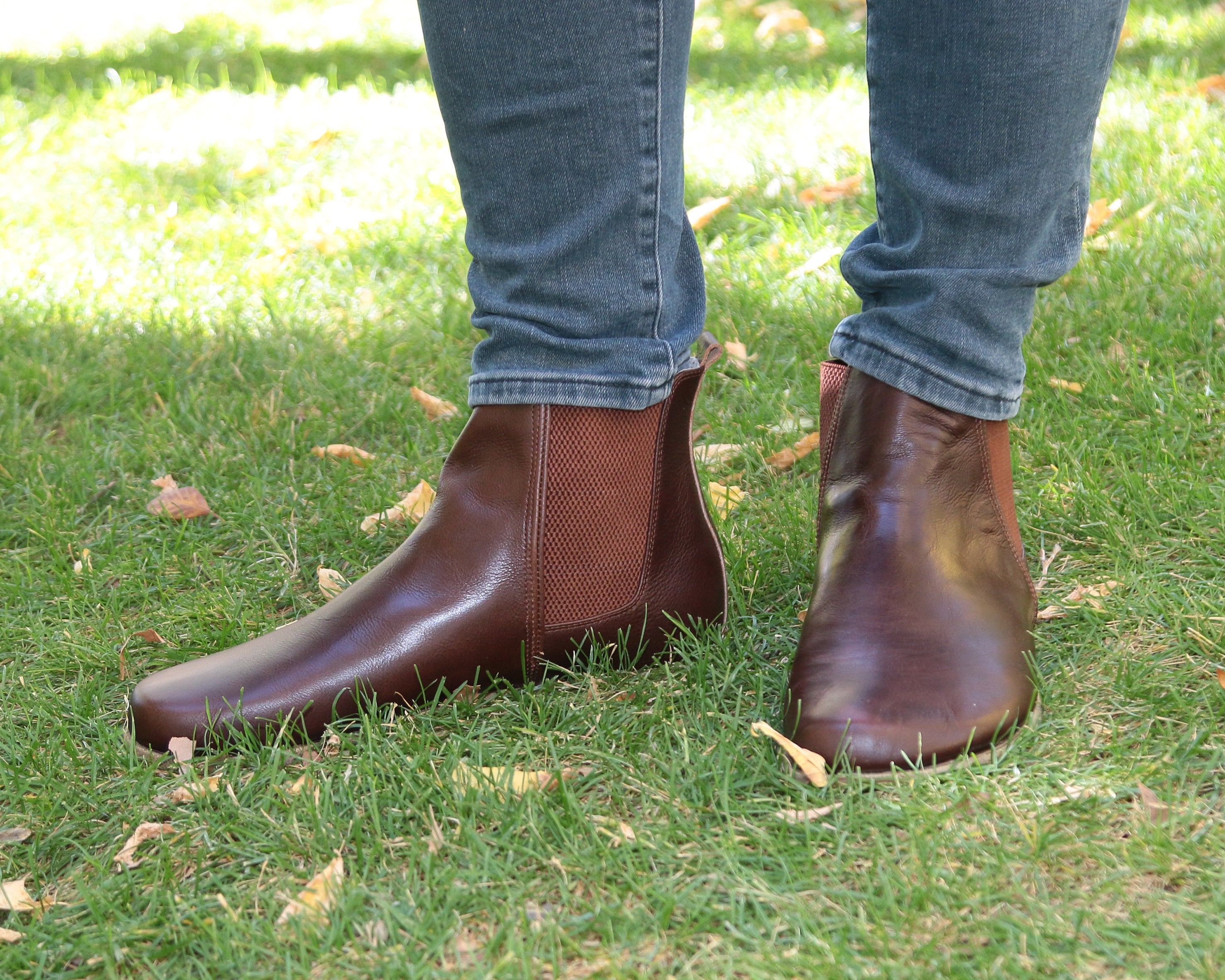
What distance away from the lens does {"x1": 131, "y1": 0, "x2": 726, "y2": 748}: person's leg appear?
1.17m

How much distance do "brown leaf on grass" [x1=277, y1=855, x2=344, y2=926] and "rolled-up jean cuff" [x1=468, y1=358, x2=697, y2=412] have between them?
0.50 meters

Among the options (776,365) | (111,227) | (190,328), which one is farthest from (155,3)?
(776,365)

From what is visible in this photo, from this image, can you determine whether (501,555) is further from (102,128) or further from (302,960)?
(102,128)

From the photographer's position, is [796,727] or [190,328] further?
[190,328]

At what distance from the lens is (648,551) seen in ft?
4.58

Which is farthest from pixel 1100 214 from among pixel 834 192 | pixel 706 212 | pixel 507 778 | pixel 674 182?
pixel 507 778

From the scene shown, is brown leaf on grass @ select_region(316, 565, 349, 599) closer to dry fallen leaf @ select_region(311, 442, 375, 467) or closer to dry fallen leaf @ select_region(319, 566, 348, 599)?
dry fallen leaf @ select_region(319, 566, 348, 599)

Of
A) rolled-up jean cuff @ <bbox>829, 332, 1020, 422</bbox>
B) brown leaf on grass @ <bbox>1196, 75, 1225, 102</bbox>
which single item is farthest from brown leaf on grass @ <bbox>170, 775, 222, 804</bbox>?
brown leaf on grass @ <bbox>1196, 75, 1225, 102</bbox>

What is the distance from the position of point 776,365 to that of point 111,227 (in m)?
1.98

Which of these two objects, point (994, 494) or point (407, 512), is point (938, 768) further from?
point (407, 512)

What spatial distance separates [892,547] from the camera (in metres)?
1.25

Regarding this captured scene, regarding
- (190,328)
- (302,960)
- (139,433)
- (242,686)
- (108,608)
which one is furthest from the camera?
(190,328)

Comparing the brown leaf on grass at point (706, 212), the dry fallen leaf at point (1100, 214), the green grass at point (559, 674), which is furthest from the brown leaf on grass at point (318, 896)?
the dry fallen leaf at point (1100, 214)

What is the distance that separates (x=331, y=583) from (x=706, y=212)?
1.57 metres
